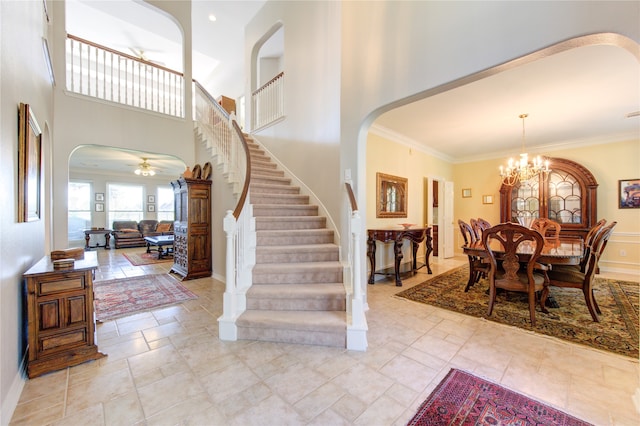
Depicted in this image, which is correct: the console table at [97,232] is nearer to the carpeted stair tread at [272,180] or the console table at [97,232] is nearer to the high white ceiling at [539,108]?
the carpeted stair tread at [272,180]

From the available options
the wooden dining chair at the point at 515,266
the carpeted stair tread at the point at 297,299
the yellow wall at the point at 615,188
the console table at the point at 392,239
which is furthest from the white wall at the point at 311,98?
the yellow wall at the point at 615,188

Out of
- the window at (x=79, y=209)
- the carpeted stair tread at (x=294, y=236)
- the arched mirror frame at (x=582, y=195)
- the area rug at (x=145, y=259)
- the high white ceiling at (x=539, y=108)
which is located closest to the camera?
the high white ceiling at (x=539, y=108)

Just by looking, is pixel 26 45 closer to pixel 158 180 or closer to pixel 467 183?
Answer: pixel 467 183

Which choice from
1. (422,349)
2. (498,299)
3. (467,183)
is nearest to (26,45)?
(422,349)

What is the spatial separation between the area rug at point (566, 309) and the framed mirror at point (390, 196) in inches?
59.5

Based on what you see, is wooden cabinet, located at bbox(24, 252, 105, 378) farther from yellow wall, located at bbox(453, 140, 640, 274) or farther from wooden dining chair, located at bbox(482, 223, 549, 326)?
yellow wall, located at bbox(453, 140, 640, 274)

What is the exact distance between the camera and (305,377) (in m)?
1.88

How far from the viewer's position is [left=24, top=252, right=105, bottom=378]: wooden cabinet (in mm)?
1879

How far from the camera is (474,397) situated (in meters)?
1.69

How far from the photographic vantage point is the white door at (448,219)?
6508 millimetres

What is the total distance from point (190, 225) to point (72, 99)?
109 inches

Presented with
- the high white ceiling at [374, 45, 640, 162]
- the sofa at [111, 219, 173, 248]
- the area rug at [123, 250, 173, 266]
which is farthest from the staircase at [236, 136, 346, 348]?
the sofa at [111, 219, 173, 248]

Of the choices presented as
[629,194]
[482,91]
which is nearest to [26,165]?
[482,91]

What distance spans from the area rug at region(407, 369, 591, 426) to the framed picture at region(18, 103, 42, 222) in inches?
116
